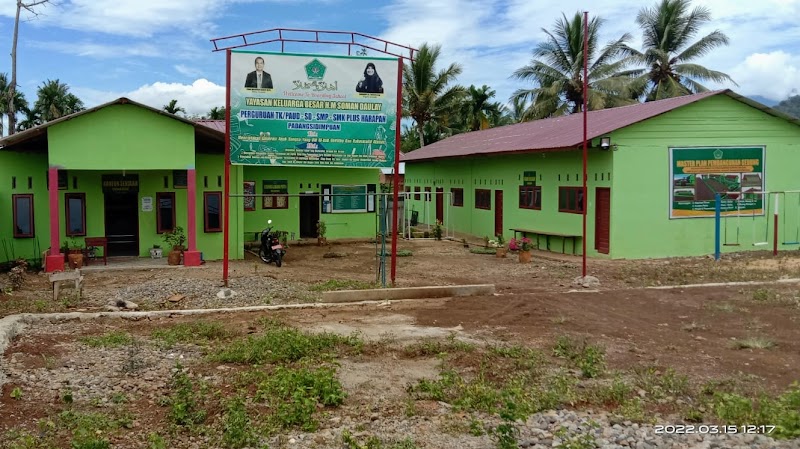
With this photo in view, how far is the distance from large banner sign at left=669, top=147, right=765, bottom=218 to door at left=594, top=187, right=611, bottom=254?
6.29ft

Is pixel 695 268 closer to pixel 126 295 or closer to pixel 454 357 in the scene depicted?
pixel 454 357

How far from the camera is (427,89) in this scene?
4069 centimetres

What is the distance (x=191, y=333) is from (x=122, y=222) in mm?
11170

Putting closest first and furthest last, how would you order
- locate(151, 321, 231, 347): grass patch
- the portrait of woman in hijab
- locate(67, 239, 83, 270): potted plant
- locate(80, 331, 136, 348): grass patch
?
locate(80, 331, 136, 348): grass patch, locate(151, 321, 231, 347): grass patch, the portrait of woman in hijab, locate(67, 239, 83, 270): potted plant

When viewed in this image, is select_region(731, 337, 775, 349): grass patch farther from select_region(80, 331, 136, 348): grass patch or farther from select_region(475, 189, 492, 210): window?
select_region(475, 189, 492, 210): window

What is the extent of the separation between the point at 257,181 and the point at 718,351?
60.0 feet

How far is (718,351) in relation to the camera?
8.27 m

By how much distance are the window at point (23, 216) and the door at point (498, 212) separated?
49.5ft

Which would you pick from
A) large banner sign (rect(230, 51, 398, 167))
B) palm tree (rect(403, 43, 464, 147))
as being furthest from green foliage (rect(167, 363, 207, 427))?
palm tree (rect(403, 43, 464, 147))

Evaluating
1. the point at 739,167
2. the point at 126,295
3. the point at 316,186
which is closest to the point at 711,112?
the point at 739,167

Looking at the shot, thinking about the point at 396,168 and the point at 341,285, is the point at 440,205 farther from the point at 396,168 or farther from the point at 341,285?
the point at 341,285

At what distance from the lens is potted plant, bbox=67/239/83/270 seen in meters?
16.8

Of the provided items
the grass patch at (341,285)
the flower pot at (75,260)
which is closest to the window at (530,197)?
the grass patch at (341,285)

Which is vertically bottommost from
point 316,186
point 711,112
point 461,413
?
point 461,413
